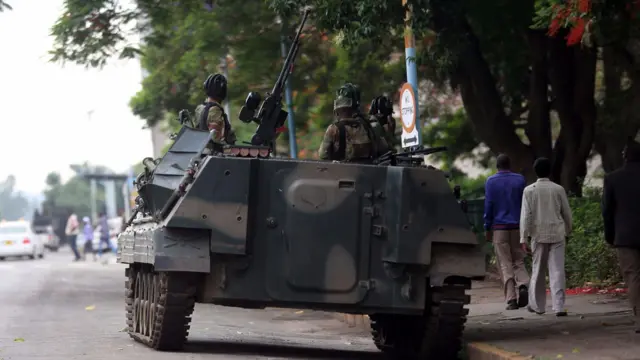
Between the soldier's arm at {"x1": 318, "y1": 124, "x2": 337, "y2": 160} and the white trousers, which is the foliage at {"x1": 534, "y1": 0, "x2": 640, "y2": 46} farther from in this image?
the soldier's arm at {"x1": 318, "y1": 124, "x2": 337, "y2": 160}

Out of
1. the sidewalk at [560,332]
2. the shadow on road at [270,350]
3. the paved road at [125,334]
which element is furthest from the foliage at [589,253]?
the shadow on road at [270,350]

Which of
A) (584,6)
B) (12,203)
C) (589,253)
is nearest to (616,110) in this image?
(589,253)

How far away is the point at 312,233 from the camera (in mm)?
11539

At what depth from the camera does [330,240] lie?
1152 cm

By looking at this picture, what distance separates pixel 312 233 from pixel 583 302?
197 inches

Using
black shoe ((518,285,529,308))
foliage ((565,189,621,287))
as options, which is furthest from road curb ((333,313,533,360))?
foliage ((565,189,621,287))

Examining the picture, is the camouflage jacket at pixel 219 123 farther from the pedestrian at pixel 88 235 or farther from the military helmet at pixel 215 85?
the pedestrian at pixel 88 235

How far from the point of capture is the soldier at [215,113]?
13.0 metres

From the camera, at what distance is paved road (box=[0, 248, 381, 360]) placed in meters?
12.2

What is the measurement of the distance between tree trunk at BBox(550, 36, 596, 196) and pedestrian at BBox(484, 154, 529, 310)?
775cm

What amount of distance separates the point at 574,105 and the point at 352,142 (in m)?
10.5

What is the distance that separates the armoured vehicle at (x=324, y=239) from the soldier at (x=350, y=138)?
47.9 inches

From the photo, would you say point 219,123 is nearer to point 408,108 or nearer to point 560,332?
point 408,108

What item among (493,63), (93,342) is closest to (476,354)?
(93,342)
